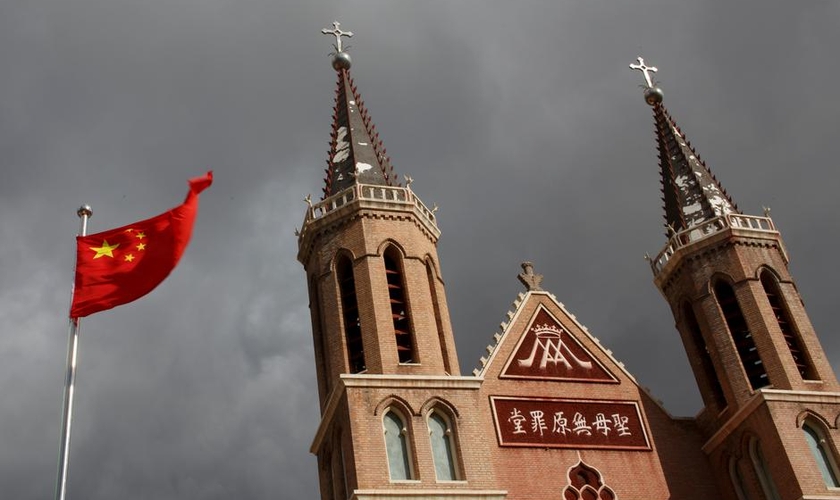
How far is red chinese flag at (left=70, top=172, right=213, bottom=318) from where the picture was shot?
62.3ft

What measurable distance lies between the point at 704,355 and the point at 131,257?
2033 centimetres

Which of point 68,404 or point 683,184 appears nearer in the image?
point 68,404

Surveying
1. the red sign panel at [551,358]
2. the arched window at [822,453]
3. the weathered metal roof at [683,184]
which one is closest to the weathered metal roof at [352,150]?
the red sign panel at [551,358]

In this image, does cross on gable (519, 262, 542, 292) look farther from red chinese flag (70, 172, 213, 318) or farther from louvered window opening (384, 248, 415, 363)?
red chinese flag (70, 172, 213, 318)

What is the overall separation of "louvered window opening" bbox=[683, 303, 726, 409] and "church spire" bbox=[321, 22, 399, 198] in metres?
10.1

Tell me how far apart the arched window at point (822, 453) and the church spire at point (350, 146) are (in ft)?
46.3

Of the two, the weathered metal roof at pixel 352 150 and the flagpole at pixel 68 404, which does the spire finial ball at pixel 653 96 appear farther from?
the flagpole at pixel 68 404

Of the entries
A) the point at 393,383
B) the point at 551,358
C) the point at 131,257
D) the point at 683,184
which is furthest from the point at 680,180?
the point at 131,257

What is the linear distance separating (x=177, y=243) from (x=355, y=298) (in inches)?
495

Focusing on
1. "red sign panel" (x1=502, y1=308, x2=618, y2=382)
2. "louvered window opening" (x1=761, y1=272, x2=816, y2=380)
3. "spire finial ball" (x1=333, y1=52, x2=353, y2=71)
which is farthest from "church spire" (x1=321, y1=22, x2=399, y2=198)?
"louvered window opening" (x1=761, y1=272, x2=816, y2=380)

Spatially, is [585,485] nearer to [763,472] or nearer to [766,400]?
[763,472]

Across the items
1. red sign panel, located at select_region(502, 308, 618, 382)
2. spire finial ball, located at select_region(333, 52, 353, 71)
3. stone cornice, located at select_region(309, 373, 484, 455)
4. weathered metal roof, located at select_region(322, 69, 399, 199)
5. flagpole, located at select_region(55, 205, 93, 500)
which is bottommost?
flagpole, located at select_region(55, 205, 93, 500)

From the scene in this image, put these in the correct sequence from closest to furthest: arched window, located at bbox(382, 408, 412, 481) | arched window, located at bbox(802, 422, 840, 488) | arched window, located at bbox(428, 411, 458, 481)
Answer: arched window, located at bbox(382, 408, 412, 481) → arched window, located at bbox(428, 411, 458, 481) → arched window, located at bbox(802, 422, 840, 488)

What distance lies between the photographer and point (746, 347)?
32719 mm
